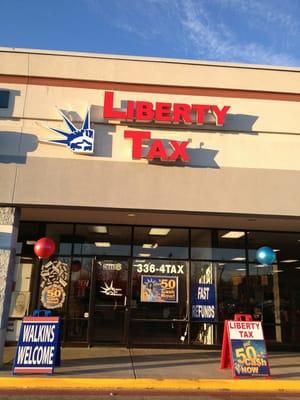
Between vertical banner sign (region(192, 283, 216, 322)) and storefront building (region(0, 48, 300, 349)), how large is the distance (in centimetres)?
3

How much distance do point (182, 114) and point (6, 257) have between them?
18.3 feet

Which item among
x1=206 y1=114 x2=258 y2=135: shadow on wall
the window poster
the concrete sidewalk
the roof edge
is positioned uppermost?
the roof edge

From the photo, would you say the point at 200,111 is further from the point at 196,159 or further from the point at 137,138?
the point at 137,138

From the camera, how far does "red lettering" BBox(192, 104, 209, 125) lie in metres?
11.6

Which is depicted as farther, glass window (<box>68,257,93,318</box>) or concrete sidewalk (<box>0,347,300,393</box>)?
glass window (<box>68,257,93,318</box>)

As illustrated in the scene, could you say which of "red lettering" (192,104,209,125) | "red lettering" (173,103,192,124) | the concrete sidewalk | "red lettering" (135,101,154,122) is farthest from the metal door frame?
"red lettering" (192,104,209,125)

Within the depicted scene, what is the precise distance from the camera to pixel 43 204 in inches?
426

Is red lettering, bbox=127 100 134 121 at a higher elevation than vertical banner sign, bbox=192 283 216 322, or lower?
higher

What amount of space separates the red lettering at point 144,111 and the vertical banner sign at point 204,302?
18.4 ft

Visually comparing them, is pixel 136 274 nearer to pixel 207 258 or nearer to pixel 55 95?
pixel 207 258

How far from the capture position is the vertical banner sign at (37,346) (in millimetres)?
9484

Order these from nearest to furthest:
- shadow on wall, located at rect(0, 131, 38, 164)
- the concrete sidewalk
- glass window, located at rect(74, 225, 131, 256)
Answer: the concrete sidewalk → shadow on wall, located at rect(0, 131, 38, 164) → glass window, located at rect(74, 225, 131, 256)

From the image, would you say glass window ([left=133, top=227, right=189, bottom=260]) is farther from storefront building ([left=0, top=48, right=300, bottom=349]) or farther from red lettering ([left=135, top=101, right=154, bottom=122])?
red lettering ([left=135, top=101, right=154, bottom=122])

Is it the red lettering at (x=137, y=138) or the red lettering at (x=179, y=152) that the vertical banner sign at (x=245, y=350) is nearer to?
the red lettering at (x=179, y=152)
